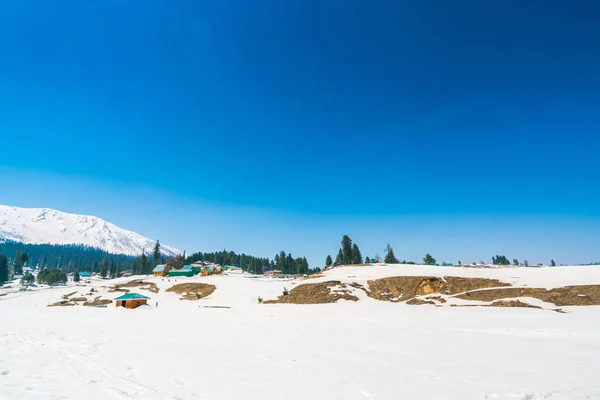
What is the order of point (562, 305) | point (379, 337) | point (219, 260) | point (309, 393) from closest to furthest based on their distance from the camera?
point (309, 393)
point (379, 337)
point (562, 305)
point (219, 260)

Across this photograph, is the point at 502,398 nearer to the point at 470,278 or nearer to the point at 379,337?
the point at 379,337

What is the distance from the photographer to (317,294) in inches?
2018

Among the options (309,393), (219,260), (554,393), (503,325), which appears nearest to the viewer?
(309,393)

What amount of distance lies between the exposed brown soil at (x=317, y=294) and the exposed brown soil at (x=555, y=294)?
19120 mm

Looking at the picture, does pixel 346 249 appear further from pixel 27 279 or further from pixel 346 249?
pixel 27 279

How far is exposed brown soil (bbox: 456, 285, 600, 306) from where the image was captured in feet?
127

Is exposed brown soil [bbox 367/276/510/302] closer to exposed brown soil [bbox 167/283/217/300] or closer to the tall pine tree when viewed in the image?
exposed brown soil [bbox 167/283/217/300]

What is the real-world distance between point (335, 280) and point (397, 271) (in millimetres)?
14609

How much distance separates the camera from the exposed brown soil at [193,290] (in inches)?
2623

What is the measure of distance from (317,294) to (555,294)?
35763 mm

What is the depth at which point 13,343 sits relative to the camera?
553 inches

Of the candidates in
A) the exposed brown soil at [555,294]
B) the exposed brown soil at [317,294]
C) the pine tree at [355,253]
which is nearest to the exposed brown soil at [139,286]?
the exposed brown soil at [317,294]

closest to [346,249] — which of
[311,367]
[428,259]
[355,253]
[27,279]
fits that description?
[355,253]

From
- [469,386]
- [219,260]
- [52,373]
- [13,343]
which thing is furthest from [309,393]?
[219,260]
